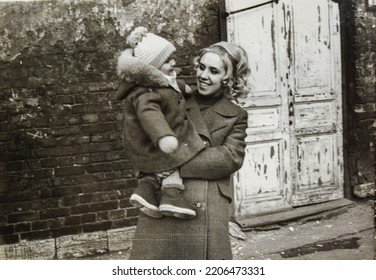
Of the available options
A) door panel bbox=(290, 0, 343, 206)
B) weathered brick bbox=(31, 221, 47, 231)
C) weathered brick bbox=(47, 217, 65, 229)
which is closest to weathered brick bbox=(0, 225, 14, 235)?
weathered brick bbox=(31, 221, 47, 231)

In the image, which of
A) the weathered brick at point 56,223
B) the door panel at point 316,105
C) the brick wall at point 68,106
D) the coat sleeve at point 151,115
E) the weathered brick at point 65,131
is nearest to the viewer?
the coat sleeve at point 151,115

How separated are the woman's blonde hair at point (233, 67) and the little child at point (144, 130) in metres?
0.26

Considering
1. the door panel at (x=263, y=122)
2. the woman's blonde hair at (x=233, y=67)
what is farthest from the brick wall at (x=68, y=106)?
the woman's blonde hair at (x=233, y=67)

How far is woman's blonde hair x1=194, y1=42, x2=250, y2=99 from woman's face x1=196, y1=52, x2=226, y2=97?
25 mm

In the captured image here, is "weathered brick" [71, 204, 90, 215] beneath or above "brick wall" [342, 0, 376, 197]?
beneath

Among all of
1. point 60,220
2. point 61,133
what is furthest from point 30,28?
point 60,220

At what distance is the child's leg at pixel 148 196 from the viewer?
201 centimetres

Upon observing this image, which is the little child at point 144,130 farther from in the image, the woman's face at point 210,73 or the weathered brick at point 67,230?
the weathered brick at point 67,230

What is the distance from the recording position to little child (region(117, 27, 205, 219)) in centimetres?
196

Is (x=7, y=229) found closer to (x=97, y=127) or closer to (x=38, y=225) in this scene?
(x=38, y=225)

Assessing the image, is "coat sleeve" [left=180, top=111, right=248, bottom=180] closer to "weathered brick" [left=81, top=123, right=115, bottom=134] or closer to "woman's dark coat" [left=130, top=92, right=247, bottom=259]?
"woman's dark coat" [left=130, top=92, right=247, bottom=259]

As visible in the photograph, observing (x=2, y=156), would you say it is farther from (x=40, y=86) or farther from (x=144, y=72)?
(x=144, y=72)

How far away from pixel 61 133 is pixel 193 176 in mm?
1984

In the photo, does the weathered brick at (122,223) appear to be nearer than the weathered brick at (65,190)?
No
